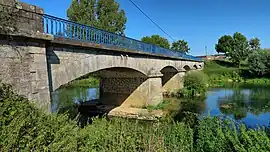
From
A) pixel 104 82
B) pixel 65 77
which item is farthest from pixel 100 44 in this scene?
pixel 104 82

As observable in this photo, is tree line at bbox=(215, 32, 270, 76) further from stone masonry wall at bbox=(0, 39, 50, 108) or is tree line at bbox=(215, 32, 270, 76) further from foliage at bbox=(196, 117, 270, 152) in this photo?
stone masonry wall at bbox=(0, 39, 50, 108)

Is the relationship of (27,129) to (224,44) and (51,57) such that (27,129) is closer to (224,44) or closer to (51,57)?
(51,57)

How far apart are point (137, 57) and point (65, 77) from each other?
287 inches

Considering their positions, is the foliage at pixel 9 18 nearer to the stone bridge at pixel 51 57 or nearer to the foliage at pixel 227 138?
the stone bridge at pixel 51 57

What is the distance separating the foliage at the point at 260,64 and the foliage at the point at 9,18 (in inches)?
1684

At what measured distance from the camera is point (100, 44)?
9445 millimetres

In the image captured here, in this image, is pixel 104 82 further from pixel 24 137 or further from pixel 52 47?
→ pixel 24 137

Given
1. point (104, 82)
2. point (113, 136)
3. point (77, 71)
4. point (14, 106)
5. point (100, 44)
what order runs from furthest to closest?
point (104, 82), point (100, 44), point (77, 71), point (113, 136), point (14, 106)

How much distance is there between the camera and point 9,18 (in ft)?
16.0

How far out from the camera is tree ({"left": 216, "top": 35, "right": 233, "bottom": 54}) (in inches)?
2495

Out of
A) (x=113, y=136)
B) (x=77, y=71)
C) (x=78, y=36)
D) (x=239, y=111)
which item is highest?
(x=78, y=36)

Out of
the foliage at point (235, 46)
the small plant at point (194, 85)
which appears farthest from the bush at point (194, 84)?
the foliage at point (235, 46)

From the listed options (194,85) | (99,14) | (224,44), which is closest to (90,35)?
(194,85)

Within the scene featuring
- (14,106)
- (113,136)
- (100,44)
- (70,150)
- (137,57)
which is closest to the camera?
(70,150)
